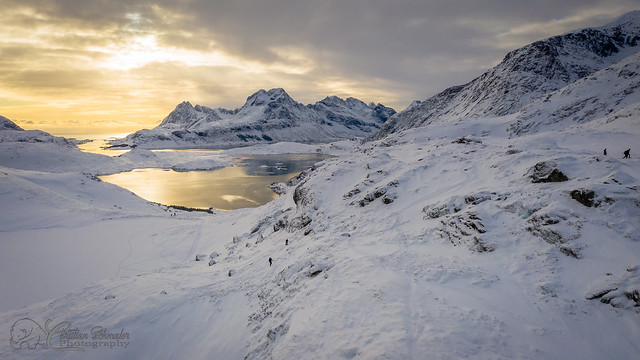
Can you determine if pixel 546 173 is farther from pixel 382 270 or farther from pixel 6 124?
pixel 6 124

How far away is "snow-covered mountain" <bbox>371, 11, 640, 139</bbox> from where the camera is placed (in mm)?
92875

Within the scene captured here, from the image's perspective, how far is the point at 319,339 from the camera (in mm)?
7809

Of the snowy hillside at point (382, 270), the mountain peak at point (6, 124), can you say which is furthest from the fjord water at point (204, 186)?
the mountain peak at point (6, 124)

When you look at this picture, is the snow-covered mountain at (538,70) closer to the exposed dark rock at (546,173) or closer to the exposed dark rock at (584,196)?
the exposed dark rock at (546,173)

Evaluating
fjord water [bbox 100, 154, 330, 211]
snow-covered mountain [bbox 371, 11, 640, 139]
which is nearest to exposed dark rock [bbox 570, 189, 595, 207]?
fjord water [bbox 100, 154, 330, 211]

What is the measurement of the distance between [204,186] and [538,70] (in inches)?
5131

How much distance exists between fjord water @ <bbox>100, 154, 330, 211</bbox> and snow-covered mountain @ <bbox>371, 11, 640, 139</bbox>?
77.8 meters

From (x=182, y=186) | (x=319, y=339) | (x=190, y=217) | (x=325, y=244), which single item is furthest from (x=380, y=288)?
(x=182, y=186)

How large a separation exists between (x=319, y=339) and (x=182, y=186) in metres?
72.0

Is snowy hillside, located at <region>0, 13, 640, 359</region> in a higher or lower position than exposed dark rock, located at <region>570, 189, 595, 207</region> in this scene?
lower

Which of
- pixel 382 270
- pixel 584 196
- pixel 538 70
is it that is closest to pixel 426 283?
pixel 382 270

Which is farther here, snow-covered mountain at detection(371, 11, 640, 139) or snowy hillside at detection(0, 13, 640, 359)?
snow-covered mountain at detection(371, 11, 640, 139)

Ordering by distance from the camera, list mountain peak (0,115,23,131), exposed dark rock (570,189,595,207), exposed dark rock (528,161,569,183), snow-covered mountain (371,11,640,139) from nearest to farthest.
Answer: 1. exposed dark rock (570,189,595,207)
2. exposed dark rock (528,161,569,183)
3. snow-covered mountain (371,11,640,139)
4. mountain peak (0,115,23,131)

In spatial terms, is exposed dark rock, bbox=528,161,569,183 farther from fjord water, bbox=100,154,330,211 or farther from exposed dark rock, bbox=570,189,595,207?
fjord water, bbox=100,154,330,211
